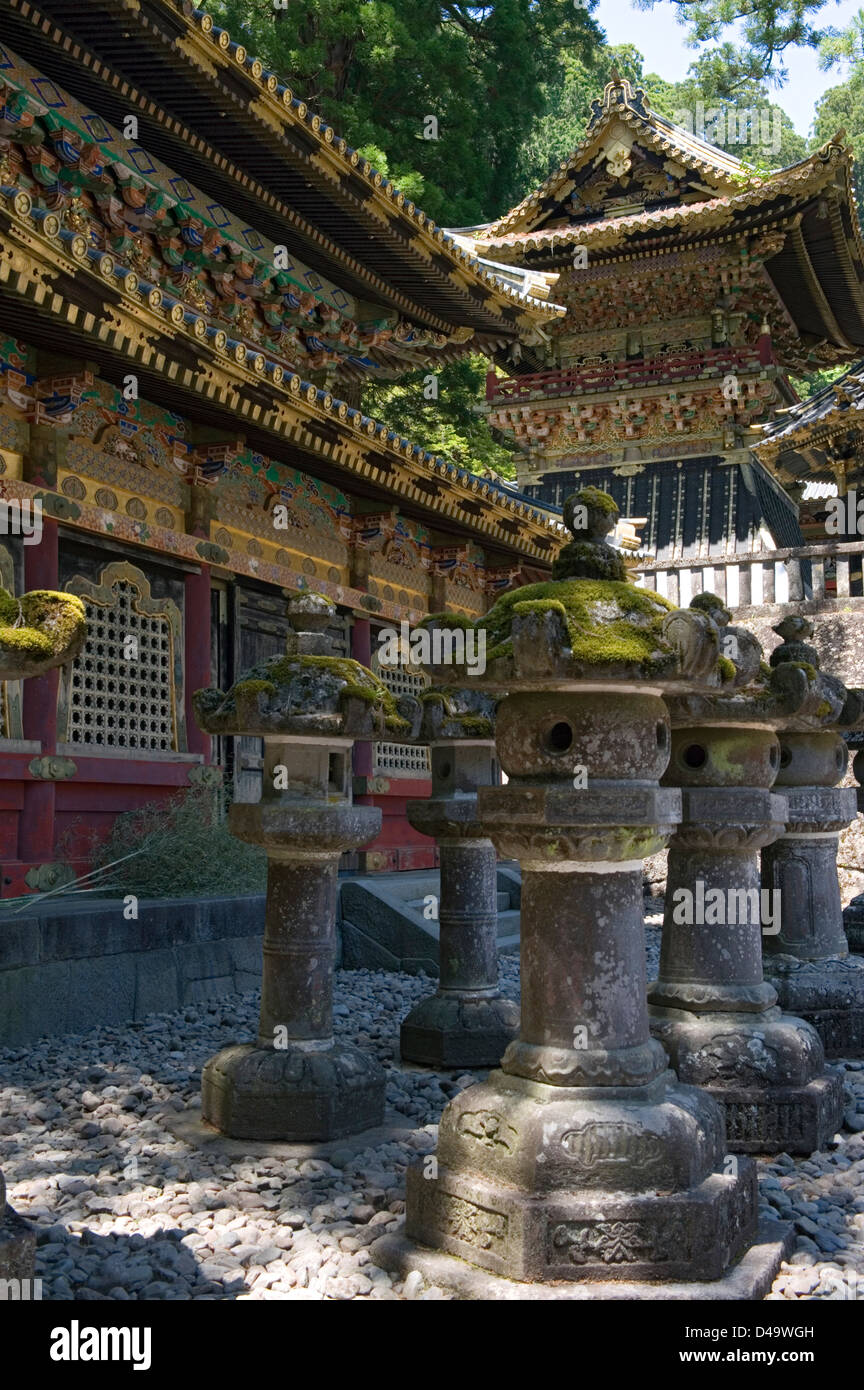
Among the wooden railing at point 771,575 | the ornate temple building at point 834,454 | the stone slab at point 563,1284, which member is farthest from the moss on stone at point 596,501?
the ornate temple building at point 834,454

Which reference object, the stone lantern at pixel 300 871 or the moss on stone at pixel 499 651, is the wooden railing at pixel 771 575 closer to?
the stone lantern at pixel 300 871

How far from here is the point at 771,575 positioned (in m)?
15.9

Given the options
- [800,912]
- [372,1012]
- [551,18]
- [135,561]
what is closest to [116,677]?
[135,561]

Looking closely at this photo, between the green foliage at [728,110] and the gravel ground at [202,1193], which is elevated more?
the green foliage at [728,110]

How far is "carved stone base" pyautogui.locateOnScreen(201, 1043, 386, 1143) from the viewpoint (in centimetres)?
473

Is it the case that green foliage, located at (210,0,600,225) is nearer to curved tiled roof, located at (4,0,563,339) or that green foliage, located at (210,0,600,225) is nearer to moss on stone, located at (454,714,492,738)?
curved tiled roof, located at (4,0,563,339)

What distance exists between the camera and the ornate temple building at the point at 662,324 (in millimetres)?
17484

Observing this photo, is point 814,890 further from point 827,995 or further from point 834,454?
point 834,454

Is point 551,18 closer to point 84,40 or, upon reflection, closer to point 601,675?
point 84,40

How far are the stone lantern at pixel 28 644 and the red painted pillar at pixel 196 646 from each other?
6.54 metres

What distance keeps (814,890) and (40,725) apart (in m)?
5.15

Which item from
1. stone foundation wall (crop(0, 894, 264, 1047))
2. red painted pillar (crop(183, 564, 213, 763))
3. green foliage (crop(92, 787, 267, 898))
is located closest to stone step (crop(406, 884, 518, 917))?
green foliage (crop(92, 787, 267, 898))

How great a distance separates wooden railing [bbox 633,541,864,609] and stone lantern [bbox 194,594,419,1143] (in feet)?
36.3

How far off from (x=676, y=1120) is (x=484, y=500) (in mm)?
8446
